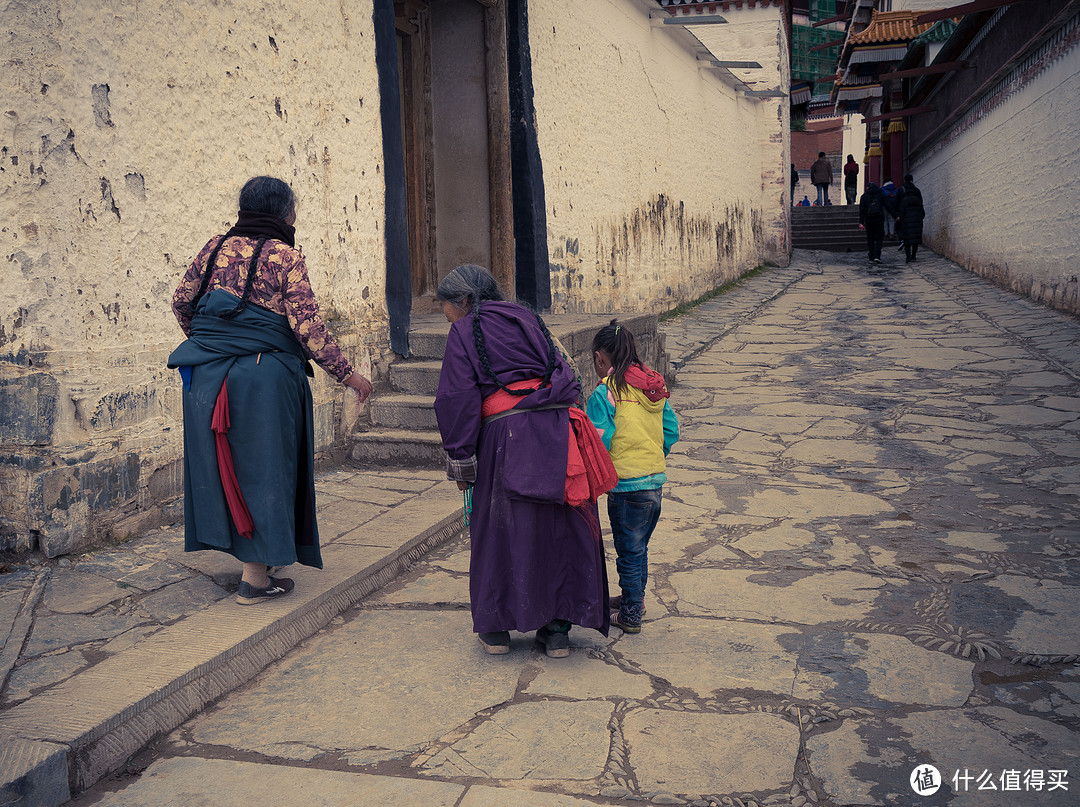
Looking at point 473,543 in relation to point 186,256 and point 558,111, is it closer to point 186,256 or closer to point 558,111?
point 186,256

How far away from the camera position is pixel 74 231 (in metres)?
3.64

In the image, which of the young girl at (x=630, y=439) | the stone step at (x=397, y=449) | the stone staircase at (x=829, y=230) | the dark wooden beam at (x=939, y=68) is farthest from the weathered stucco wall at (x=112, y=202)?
the stone staircase at (x=829, y=230)

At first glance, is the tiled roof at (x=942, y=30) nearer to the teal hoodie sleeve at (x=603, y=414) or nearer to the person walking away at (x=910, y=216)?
the person walking away at (x=910, y=216)

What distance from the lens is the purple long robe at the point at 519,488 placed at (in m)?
2.86

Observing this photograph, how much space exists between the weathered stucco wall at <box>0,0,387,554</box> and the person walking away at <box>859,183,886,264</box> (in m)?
14.6

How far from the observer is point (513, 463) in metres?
2.86

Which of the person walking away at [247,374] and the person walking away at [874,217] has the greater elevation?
the person walking away at [874,217]

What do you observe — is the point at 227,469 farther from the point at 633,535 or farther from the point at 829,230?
the point at 829,230

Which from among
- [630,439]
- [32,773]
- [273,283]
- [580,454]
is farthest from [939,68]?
[32,773]

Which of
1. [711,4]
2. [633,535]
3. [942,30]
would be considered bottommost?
[633,535]

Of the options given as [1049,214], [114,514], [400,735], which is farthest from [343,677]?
[1049,214]

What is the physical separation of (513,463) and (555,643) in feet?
2.13

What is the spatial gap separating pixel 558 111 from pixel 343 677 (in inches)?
265

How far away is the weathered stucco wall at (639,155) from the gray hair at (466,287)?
17.8 feet
